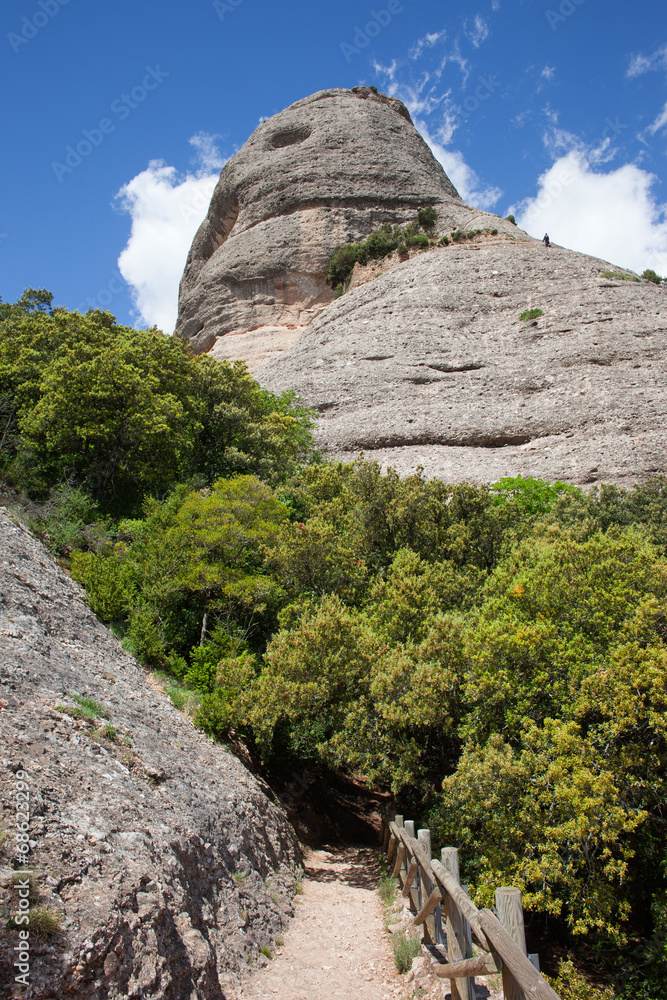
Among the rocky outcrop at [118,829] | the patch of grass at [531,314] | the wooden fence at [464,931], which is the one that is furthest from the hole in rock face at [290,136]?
the wooden fence at [464,931]

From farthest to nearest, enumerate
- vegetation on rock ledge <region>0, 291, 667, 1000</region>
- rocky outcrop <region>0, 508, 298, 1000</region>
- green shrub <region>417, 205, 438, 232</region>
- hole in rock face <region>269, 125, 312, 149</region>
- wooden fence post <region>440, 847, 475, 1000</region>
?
hole in rock face <region>269, 125, 312, 149</region>
green shrub <region>417, 205, 438, 232</region>
vegetation on rock ledge <region>0, 291, 667, 1000</region>
wooden fence post <region>440, 847, 475, 1000</region>
rocky outcrop <region>0, 508, 298, 1000</region>

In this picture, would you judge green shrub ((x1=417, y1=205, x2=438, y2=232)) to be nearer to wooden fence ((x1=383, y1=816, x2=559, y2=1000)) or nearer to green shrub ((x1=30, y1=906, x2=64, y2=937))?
wooden fence ((x1=383, y1=816, x2=559, y2=1000))

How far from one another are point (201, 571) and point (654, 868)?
11.1m

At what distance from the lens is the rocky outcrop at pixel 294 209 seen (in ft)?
166

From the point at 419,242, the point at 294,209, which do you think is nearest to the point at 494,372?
the point at 419,242

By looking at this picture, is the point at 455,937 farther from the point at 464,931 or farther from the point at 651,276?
the point at 651,276

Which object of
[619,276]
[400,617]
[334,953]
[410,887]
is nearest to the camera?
[334,953]

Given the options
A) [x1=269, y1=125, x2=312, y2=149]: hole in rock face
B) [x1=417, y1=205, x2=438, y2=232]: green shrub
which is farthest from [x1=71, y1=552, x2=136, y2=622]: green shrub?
[x1=269, y1=125, x2=312, y2=149]: hole in rock face

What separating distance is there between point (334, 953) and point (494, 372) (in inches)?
1083

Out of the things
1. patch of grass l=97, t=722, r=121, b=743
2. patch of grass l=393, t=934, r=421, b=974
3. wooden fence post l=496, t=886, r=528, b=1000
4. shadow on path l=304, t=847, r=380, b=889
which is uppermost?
patch of grass l=97, t=722, r=121, b=743

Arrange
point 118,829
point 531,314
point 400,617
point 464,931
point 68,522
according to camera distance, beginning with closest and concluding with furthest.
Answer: point 464,931 → point 118,829 → point 400,617 → point 68,522 → point 531,314

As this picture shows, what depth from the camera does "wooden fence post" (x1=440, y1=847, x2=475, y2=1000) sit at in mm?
5574

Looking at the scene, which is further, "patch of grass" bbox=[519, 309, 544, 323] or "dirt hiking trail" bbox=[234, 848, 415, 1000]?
"patch of grass" bbox=[519, 309, 544, 323]

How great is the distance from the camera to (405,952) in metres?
7.52
